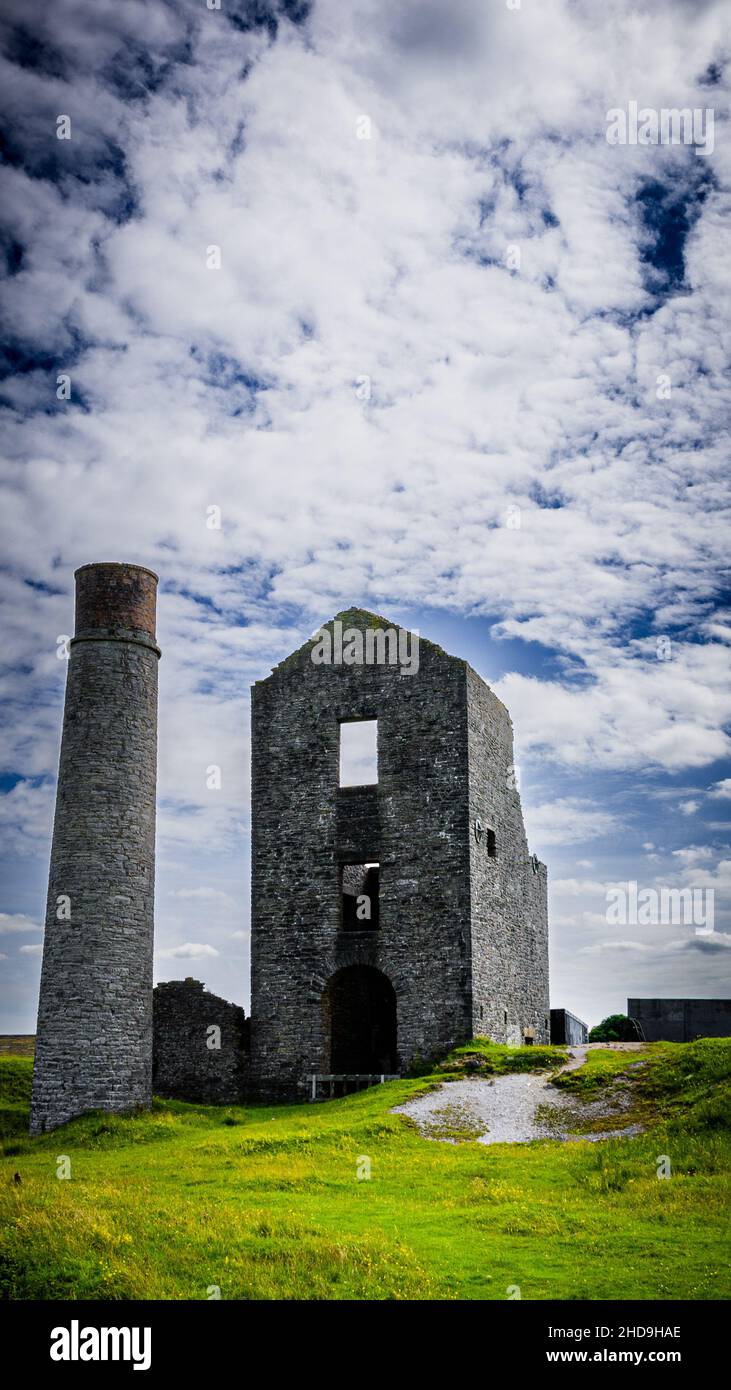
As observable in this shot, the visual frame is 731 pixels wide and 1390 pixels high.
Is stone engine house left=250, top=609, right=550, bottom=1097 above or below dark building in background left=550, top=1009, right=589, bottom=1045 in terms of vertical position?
above

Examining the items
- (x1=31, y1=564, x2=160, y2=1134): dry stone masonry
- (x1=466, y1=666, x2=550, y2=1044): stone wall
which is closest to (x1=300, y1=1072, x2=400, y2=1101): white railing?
(x1=466, y1=666, x2=550, y2=1044): stone wall

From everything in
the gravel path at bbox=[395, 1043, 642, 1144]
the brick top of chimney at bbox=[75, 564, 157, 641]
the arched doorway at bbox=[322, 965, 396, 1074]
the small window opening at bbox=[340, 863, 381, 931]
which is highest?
the brick top of chimney at bbox=[75, 564, 157, 641]

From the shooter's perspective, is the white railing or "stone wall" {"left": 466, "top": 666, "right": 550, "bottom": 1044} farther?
"stone wall" {"left": 466, "top": 666, "right": 550, "bottom": 1044}

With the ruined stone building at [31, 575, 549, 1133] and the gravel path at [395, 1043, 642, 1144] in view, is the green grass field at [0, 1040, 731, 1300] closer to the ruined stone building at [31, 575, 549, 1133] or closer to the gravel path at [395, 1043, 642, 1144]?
the gravel path at [395, 1043, 642, 1144]

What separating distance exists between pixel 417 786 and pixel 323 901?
12.7 feet

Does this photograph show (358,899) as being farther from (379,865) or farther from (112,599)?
(112,599)

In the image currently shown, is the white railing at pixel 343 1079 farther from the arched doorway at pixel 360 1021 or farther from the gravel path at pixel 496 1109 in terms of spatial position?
the gravel path at pixel 496 1109

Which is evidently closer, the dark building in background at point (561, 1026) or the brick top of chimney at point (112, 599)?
the brick top of chimney at point (112, 599)

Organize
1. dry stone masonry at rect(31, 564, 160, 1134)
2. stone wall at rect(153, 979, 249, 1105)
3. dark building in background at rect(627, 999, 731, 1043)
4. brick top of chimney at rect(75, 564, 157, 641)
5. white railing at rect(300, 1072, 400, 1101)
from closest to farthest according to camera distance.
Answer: dry stone masonry at rect(31, 564, 160, 1134) → brick top of chimney at rect(75, 564, 157, 641) → white railing at rect(300, 1072, 400, 1101) → stone wall at rect(153, 979, 249, 1105) → dark building in background at rect(627, 999, 731, 1043)

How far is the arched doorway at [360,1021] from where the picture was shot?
3200cm

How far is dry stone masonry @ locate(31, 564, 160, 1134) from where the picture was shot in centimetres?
2591

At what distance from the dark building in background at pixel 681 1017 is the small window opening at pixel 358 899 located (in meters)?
8.25

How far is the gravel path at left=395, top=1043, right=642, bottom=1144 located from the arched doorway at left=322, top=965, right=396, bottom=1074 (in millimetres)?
6900

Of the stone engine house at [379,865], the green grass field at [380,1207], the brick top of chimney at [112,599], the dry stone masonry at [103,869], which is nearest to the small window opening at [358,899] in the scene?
the stone engine house at [379,865]
